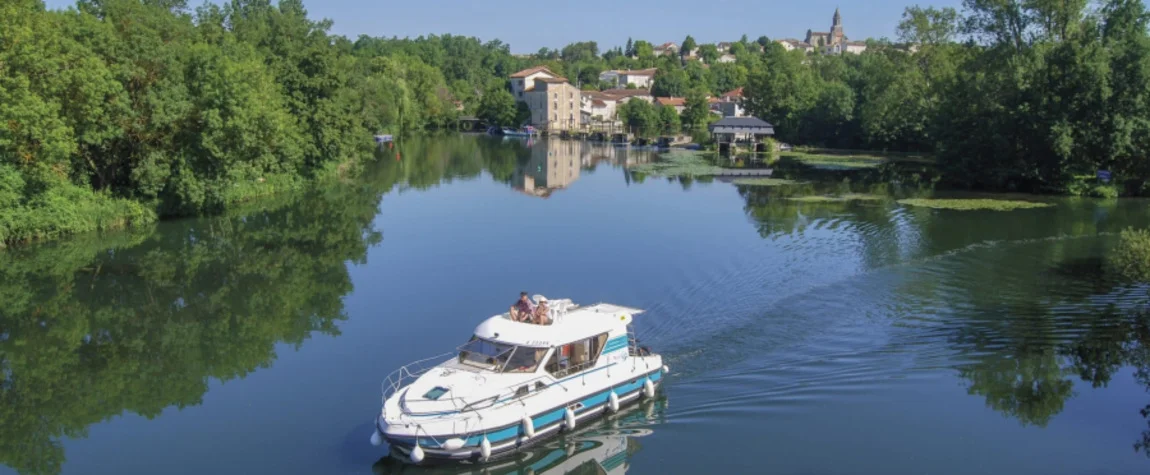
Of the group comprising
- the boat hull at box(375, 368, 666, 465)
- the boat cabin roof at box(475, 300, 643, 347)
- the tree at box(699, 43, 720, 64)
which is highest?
the tree at box(699, 43, 720, 64)

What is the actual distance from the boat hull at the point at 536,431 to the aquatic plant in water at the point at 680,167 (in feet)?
142

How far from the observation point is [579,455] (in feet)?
49.1

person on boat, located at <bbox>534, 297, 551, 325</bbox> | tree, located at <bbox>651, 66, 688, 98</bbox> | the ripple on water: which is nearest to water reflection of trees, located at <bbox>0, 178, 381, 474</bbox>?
person on boat, located at <bbox>534, 297, 551, 325</bbox>

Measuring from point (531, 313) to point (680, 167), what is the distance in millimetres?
48681

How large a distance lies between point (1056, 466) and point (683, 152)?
220 ft

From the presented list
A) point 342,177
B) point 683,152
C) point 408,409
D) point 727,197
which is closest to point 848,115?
point 683,152

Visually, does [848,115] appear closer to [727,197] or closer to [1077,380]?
[727,197]

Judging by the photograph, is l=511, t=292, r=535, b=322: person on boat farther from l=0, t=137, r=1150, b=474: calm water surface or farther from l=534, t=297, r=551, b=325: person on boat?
l=0, t=137, r=1150, b=474: calm water surface

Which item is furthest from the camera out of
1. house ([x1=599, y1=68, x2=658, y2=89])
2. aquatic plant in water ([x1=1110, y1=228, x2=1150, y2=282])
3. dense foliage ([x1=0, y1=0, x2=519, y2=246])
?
house ([x1=599, y1=68, x2=658, y2=89])

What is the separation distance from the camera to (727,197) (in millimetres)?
46188

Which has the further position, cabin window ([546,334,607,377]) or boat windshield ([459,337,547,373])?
cabin window ([546,334,607,377])

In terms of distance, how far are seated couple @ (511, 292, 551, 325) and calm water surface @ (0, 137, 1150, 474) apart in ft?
7.15

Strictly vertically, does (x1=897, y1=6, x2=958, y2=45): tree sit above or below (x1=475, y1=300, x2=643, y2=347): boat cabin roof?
above

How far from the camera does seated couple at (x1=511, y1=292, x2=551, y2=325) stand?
53.9ft
